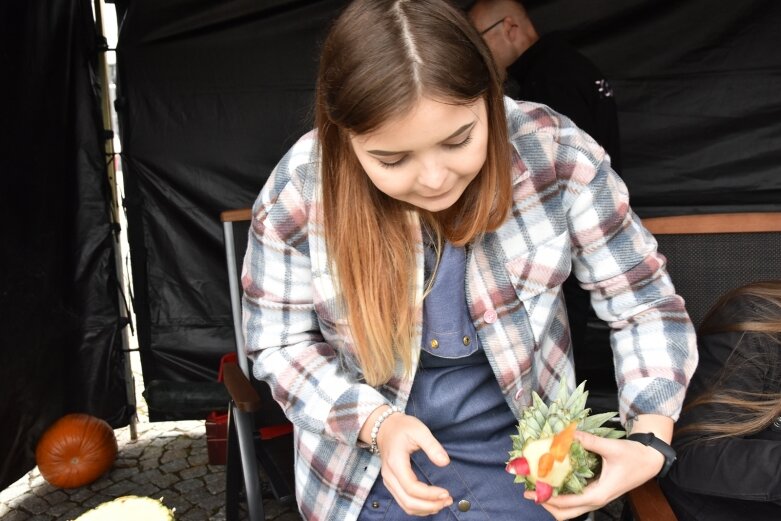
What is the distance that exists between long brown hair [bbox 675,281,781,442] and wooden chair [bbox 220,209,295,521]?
1404mm

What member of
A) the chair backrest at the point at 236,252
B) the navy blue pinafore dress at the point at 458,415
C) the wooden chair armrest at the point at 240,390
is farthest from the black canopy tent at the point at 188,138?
the navy blue pinafore dress at the point at 458,415

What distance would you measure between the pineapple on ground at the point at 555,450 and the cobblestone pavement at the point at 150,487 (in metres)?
2.25

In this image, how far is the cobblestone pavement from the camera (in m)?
3.72

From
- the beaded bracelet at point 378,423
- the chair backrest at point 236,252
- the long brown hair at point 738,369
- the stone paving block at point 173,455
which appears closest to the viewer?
the beaded bracelet at point 378,423

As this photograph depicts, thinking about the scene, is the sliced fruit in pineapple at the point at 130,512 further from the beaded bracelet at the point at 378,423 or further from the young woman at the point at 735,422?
the young woman at the point at 735,422

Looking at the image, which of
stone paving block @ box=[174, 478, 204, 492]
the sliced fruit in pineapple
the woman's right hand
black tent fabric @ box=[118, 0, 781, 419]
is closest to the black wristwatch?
the woman's right hand

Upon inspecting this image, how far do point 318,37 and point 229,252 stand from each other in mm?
1312

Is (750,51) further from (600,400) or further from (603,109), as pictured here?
(600,400)

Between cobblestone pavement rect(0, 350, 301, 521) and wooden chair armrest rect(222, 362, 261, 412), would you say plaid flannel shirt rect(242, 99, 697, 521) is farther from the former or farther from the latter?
cobblestone pavement rect(0, 350, 301, 521)

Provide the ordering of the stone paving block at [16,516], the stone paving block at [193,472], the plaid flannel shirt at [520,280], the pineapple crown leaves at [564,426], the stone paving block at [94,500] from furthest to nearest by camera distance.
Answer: the stone paving block at [193,472] < the stone paving block at [94,500] < the stone paving block at [16,516] < the plaid flannel shirt at [520,280] < the pineapple crown leaves at [564,426]

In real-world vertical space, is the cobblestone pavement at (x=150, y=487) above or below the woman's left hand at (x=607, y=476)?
below

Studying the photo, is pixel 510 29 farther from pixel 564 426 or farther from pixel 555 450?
pixel 555 450

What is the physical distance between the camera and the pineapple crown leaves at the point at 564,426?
53.3 inches

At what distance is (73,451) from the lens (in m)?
3.85
